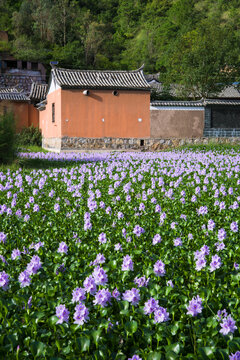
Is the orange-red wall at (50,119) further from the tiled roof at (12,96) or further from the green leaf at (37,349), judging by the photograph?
the green leaf at (37,349)

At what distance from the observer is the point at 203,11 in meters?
44.6

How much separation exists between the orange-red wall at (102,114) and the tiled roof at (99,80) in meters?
0.36

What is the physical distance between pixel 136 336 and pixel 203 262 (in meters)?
0.73

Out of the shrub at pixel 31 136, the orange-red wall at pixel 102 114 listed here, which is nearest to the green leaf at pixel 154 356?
the orange-red wall at pixel 102 114

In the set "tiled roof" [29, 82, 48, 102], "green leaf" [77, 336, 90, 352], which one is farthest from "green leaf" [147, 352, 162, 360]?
"tiled roof" [29, 82, 48, 102]

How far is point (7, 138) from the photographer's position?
11484 mm

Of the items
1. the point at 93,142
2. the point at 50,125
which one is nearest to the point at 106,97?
the point at 93,142

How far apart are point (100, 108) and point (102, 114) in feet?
1.11

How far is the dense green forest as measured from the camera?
42.8m

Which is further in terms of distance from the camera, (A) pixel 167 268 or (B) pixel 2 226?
(B) pixel 2 226

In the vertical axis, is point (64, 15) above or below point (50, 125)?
above

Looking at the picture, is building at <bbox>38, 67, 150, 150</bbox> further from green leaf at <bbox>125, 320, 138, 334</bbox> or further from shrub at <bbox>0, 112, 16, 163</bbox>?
green leaf at <bbox>125, 320, 138, 334</bbox>

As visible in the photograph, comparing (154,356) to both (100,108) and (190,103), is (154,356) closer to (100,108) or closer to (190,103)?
(100,108)

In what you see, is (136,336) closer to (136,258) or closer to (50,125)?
(136,258)
